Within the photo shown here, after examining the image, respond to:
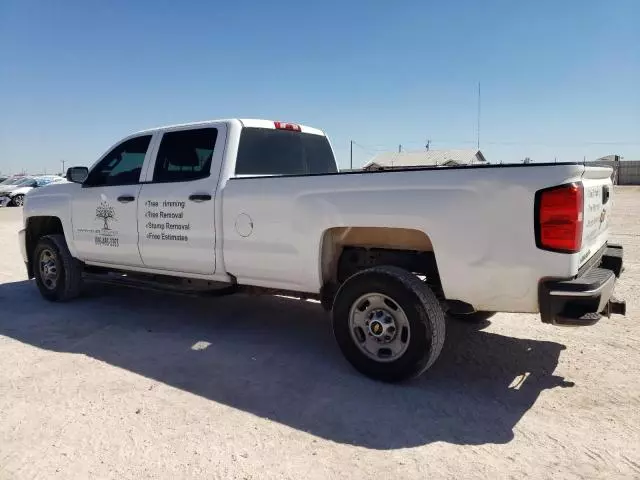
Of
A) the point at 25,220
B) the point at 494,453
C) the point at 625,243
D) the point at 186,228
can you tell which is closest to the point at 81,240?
the point at 25,220

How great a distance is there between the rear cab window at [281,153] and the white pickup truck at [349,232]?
0.05 feet

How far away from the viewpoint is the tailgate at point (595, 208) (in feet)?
11.1

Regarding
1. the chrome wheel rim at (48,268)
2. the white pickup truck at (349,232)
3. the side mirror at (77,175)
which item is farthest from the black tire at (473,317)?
the chrome wheel rim at (48,268)

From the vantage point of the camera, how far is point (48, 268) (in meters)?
6.52

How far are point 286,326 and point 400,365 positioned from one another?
6.25 feet

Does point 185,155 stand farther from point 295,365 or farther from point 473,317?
point 473,317

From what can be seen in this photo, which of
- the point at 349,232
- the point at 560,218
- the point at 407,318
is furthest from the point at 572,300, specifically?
the point at 349,232

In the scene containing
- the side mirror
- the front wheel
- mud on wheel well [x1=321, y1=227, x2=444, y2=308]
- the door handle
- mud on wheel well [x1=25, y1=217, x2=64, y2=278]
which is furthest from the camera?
the front wheel

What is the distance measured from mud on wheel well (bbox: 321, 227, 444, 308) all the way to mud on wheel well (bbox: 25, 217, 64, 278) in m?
4.26

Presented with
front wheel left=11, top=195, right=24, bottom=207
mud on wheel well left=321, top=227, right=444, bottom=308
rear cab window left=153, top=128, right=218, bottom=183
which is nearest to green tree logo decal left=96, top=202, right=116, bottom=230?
rear cab window left=153, top=128, right=218, bottom=183

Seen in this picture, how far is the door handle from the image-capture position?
15.3 ft

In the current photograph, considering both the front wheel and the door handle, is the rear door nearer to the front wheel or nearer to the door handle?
the door handle

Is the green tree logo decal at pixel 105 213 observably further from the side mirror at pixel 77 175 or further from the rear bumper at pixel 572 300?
the rear bumper at pixel 572 300

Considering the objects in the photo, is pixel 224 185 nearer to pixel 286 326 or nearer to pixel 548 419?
pixel 286 326
